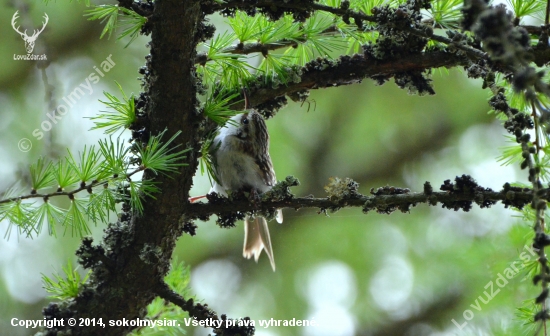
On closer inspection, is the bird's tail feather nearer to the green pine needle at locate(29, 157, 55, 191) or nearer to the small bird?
the small bird

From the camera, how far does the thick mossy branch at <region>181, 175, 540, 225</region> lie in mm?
1240

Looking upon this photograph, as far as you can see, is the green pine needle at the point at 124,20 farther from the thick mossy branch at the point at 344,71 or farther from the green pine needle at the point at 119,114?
the thick mossy branch at the point at 344,71

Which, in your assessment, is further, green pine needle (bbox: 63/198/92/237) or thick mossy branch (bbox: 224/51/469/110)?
thick mossy branch (bbox: 224/51/469/110)

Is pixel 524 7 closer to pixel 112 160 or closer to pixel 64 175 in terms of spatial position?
pixel 112 160

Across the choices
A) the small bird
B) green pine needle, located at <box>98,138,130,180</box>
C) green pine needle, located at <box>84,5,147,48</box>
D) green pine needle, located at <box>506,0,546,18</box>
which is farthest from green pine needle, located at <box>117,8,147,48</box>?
green pine needle, located at <box>506,0,546,18</box>

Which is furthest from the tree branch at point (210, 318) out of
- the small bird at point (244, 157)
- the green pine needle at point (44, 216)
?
the small bird at point (244, 157)

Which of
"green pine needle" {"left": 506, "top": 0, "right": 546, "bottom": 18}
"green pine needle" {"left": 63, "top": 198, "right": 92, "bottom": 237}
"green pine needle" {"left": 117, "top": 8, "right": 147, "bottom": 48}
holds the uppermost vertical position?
"green pine needle" {"left": 117, "top": 8, "right": 147, "bottom": 48}

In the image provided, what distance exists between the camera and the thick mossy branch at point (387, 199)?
1240 mm

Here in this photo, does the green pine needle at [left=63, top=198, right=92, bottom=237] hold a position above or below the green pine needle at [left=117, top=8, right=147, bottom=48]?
below

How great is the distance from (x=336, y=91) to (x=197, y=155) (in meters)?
2.28
